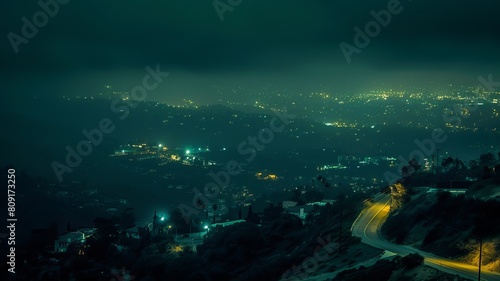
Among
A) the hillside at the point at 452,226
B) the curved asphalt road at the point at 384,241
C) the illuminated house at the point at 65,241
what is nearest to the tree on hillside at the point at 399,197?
the hillside at the point at 452,226

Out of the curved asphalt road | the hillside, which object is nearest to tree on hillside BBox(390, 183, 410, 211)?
the hillside

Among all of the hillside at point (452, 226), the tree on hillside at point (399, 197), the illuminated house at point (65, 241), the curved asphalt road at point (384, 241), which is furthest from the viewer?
the illuminated house at point (65, 241)

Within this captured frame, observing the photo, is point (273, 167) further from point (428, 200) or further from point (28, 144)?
point (428, 200)

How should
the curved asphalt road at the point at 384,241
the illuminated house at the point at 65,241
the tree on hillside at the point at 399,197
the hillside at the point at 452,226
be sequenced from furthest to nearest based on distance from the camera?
the illuminated house at the point at 65,241, the tree on hillside at the point at 399,197, the hillside at the point at 452,226, the curved asphalt road at the point at 384,241

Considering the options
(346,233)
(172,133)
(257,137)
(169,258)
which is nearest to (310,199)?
(169,258)

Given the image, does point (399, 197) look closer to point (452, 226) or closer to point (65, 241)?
point (452, 226)

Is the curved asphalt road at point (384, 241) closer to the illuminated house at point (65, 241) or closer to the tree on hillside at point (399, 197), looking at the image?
the tree on hillside at point (399, 197)

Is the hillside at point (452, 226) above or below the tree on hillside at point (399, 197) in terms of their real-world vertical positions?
below

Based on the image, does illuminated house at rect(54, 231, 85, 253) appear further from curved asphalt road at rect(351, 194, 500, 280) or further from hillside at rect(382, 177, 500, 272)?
hillside at rect(382, 177, 500, 272)
